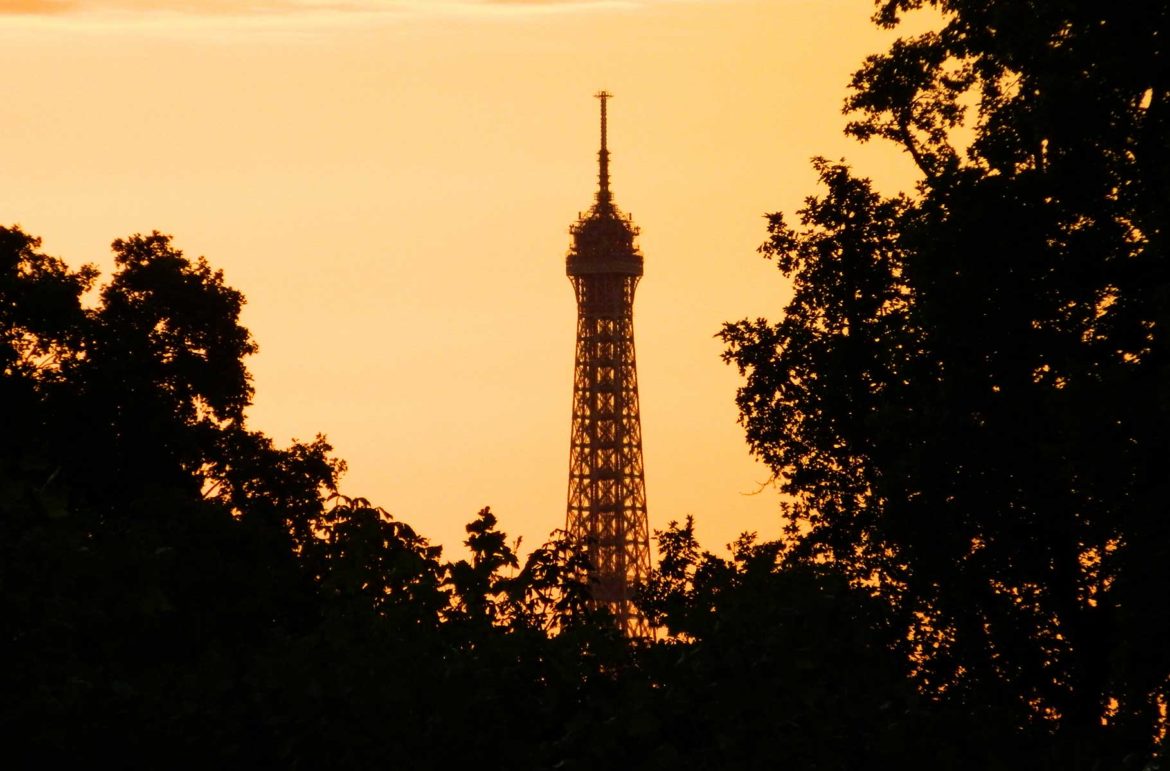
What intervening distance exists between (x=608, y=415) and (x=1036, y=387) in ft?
334

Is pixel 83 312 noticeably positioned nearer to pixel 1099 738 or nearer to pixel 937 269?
pixel 937 269

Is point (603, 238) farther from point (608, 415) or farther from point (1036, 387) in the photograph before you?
point (1036, 387)

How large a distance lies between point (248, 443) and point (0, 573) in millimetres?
26648

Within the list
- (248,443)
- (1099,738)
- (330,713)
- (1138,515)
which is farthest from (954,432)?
(248,443)

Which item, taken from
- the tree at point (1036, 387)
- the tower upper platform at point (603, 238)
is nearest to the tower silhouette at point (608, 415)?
the tower upper platform at point (603, 238)

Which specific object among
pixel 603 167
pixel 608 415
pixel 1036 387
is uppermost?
pixel 603 167

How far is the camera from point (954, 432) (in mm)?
27875

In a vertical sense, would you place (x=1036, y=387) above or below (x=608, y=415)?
below

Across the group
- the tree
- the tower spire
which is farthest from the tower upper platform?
the tree

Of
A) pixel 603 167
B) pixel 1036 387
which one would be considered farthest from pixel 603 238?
pixel 1036 387

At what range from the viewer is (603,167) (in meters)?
137

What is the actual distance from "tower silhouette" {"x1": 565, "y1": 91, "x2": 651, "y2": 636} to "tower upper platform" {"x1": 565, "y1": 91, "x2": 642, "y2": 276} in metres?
0.05

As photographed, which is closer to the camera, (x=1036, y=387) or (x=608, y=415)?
(x=1036, y=387)

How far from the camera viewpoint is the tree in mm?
25281
